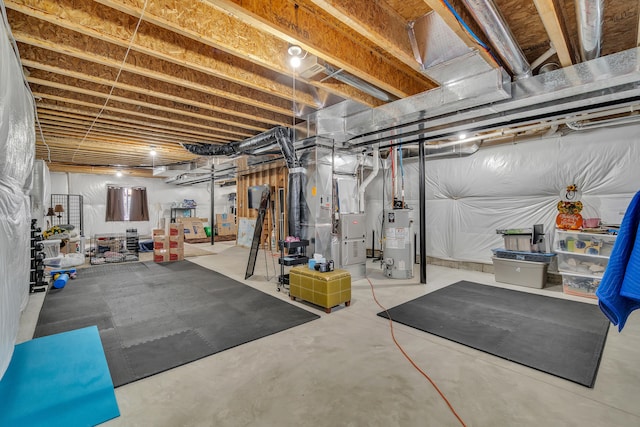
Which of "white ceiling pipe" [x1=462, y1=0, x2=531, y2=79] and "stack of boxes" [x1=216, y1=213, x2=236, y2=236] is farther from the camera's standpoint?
"stack of boxes" [x1=216, y1=213, x2=236, y2=236]

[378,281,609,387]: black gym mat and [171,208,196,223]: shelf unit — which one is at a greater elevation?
[171,208,196,223]: shelf unit

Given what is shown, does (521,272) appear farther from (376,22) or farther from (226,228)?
(226,228)

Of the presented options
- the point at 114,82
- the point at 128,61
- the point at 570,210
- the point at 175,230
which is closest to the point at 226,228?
the point at 175,230

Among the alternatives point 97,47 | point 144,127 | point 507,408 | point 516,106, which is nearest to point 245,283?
point 144,127

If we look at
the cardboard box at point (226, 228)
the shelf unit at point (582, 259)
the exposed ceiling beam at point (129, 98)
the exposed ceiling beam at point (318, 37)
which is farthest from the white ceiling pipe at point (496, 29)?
the cardboard box at point (226, 228)

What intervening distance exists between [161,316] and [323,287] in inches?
77.3

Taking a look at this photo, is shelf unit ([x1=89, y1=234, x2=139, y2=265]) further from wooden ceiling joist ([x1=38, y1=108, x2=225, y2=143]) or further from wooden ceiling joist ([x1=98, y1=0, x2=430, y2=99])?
wooden ceiling joist ([x1=98, y1=0, x2=430, y2=99])

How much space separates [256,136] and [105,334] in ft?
12.5

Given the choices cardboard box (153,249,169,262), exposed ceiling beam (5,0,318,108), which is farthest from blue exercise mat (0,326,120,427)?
cardboard box (153,249,169,262)

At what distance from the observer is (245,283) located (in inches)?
194

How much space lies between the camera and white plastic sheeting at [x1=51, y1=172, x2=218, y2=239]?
10375 mm

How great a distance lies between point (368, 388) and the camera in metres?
2.05

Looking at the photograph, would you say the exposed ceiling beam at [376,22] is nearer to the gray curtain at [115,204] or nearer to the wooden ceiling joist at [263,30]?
the wooden ceiling joist at [263,30]

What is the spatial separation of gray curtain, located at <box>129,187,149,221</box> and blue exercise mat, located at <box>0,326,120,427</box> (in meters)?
10.5
